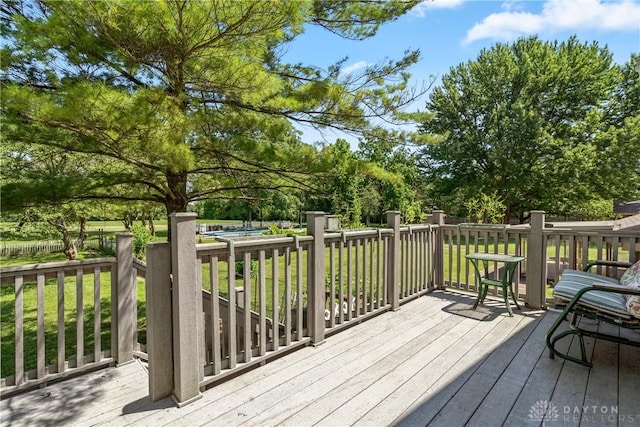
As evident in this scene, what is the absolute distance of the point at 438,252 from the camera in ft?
15.3

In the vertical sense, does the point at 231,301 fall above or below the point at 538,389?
above

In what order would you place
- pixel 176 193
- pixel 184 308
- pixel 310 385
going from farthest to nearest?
pixel 176 193, pixel 310 385, pixel 184 308

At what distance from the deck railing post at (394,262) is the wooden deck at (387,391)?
0.80 meters

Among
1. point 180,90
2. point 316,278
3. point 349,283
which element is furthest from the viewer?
point 180,90

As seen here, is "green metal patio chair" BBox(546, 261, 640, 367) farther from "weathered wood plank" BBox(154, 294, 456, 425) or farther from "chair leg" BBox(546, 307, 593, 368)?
"weathered wood plank" BBox(154, 294, 456, 425)

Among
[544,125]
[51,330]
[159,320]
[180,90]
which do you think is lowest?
[51,330]

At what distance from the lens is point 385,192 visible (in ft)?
86.1

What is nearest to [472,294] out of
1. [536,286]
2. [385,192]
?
[536,286]

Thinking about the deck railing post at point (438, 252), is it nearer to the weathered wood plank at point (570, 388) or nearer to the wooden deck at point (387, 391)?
the wooden deck at point (387, 391)

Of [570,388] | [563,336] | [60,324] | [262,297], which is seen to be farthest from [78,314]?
[563,336]

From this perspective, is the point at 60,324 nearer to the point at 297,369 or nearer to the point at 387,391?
the point at 297,369

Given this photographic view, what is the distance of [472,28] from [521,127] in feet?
36.0

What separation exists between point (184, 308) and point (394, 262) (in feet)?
7.70

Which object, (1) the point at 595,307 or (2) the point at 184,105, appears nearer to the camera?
(1) the point at 595,307
